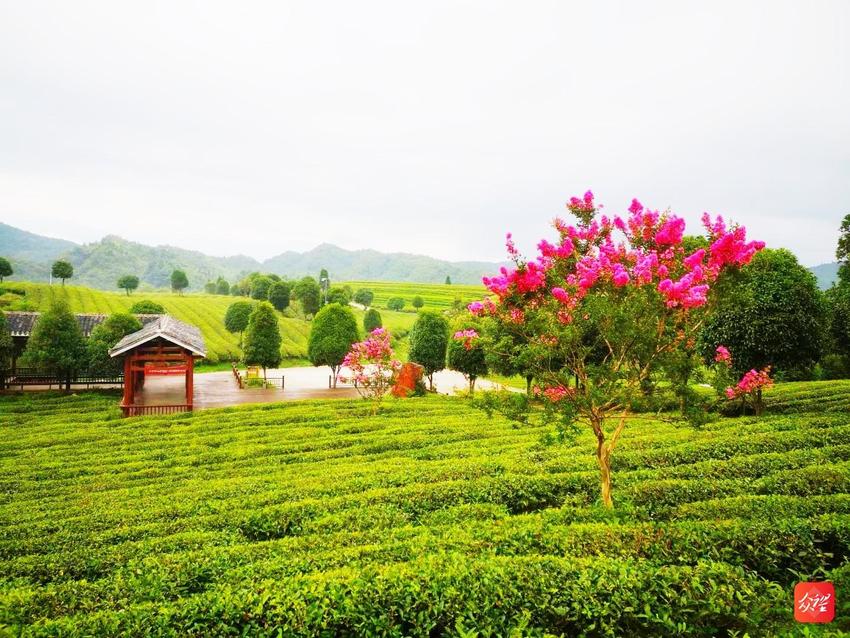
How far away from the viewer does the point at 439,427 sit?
688 inches

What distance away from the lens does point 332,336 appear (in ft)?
112

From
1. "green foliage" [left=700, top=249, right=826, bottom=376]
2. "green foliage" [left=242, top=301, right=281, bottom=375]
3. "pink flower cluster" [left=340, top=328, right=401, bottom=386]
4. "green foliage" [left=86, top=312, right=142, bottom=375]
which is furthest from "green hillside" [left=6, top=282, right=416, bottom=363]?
"green foliage" [left=700, top=249, right=826, bottom=376]

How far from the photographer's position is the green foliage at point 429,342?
3191 centimetres

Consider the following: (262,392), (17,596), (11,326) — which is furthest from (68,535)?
(11,326)

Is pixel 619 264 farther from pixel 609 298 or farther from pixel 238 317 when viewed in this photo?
pixel 238 317

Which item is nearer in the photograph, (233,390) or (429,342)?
(429,342)

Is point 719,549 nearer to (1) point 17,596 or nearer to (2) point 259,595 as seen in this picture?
(2) point 259,595

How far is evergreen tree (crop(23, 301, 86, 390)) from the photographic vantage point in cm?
2530

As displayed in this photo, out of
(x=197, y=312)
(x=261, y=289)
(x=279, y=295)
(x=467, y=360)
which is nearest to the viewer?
(x=467, y=360)

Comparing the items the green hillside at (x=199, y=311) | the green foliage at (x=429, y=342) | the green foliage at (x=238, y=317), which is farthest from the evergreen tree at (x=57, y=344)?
the green foliage at (x=238, y=317)

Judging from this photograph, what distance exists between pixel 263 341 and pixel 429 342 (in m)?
13.1

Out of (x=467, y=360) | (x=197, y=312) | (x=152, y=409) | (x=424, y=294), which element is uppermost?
(x=424, y=294)

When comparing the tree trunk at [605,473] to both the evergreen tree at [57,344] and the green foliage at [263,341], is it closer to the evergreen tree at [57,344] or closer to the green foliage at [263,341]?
the evergreen tree at [57,344]

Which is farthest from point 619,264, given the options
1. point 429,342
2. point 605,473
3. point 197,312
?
Answer: point 197,312
